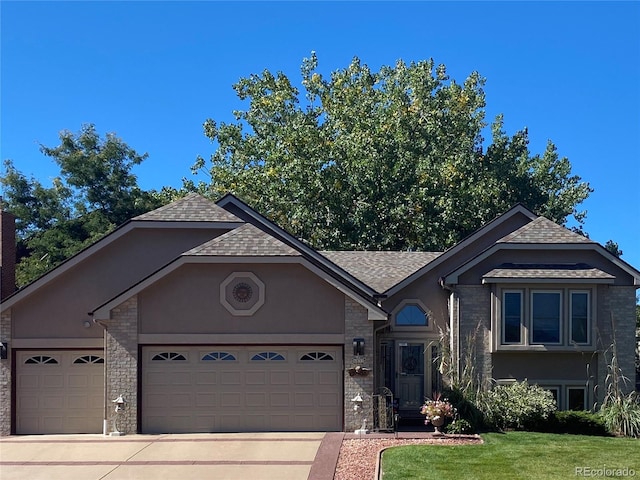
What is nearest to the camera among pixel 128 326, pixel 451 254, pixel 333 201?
pixel 128 326

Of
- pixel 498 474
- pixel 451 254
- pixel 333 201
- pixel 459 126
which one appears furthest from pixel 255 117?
pixel 498 474

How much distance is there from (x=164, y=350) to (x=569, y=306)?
36.0 ft

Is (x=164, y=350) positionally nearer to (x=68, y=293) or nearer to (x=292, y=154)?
(x=68, y=293)

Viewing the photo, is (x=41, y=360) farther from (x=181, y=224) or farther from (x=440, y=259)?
(x=440, y=259)

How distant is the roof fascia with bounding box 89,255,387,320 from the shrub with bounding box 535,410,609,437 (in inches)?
197

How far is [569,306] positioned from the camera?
17.8 m

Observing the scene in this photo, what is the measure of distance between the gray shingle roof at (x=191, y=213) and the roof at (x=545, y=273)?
288 inches

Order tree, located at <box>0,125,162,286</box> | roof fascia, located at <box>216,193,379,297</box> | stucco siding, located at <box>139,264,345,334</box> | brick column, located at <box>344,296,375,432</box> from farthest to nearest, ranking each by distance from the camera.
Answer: tree, located at <box>0,125,162,286</box>
roof fascia, located at <box>216,193,379,297</box>
stucco siding, located at <box>139,264,345,334</box>
brick column, located at <box>344,296,375,432</box>

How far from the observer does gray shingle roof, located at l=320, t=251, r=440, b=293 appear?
20.0 meters

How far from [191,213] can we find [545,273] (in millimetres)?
9968

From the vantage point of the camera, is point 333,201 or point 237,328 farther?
point 333,201

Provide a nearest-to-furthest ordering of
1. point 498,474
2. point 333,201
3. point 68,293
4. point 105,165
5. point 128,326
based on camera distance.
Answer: point 498,474 < point 128,326 < point 68,293 < point 333,201 < point 105,165

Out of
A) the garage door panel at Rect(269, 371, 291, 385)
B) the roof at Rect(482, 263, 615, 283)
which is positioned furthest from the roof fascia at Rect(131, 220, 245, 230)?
the roof at Rect(482, 263, 615, 283)

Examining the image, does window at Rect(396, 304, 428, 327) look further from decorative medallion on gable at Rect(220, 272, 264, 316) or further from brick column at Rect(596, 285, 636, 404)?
decorative medallion on gable at Rect(220, 272, 264, 316)
